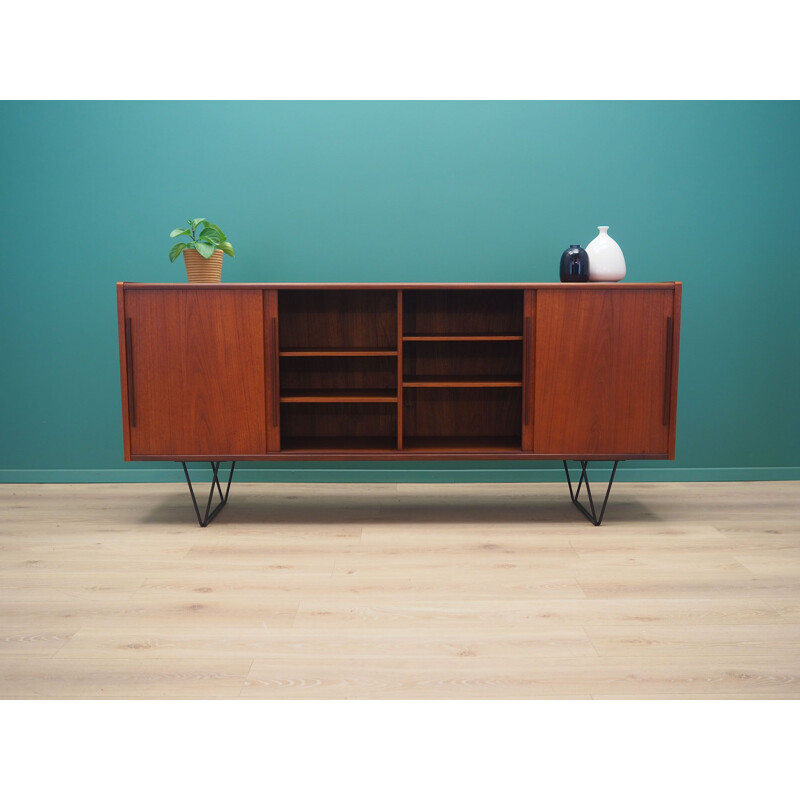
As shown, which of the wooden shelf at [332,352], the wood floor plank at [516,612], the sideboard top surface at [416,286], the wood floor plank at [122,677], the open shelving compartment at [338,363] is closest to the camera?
the wood floor plank at [122,677]

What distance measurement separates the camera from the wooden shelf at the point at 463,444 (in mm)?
1976

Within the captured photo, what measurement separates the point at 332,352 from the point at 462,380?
1.30 feet

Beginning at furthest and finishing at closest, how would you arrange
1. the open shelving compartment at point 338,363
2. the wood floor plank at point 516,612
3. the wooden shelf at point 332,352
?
the open shelving compartment at point 338,363 < the wooden shelf at point 332,352 < the wood floor plank at point 516,612

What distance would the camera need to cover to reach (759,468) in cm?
254

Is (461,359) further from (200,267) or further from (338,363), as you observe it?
(200,267)

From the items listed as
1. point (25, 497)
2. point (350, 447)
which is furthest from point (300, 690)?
point (25, 497)

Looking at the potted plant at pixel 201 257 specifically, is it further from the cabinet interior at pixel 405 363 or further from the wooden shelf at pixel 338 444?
the wooden shelf at pixel 338 444

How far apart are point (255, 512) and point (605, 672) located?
4.07 ft

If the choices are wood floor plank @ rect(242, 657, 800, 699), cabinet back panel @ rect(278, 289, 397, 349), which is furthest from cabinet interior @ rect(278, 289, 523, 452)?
wood floor plank @ rect(242, 657, 800, 699)

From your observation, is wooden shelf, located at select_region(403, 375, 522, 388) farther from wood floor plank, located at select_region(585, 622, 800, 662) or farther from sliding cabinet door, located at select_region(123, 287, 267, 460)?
wood floor plank, located at select_region(585, 622, 800, 662)

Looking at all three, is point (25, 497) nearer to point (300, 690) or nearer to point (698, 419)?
point (300, 690)

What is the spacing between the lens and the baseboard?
8.20 feet

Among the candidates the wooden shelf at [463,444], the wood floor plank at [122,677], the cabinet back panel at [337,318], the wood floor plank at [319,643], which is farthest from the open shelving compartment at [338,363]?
the wood floor plank at [122,677]

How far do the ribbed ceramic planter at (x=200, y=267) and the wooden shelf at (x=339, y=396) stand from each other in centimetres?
40
